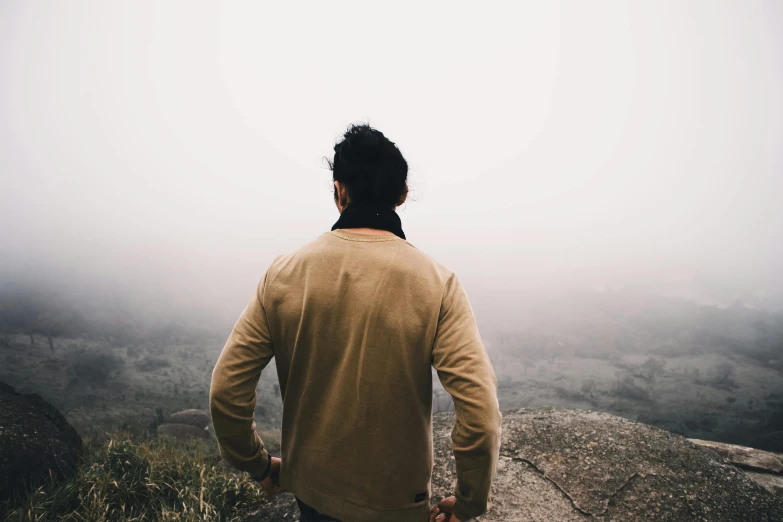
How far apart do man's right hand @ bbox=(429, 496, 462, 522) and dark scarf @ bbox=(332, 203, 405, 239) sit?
2.94 feet

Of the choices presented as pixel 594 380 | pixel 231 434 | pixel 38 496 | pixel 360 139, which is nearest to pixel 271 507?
pixel 231 434

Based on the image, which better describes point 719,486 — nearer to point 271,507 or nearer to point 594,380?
point 271,507

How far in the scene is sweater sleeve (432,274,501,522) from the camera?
3.03 feet

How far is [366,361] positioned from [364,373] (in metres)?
0.04

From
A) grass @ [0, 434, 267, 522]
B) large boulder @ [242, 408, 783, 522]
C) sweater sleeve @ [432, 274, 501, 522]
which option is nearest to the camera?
sweater sleeve @ [432, 274, 501, 522]

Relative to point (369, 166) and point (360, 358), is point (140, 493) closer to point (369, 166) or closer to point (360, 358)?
point (360, 358)

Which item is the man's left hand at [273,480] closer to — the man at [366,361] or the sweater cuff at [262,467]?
the sweater cuff at [262,467]

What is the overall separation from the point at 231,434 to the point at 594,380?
37339 mm

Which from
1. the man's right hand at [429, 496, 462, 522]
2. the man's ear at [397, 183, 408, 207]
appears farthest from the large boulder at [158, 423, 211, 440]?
the man's ear at [397, 183, 408, 207]

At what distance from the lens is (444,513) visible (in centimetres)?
119

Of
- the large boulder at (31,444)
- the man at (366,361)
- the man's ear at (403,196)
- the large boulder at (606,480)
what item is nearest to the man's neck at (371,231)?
the man at (366,361)

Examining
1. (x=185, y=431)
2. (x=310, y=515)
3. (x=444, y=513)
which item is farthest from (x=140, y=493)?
(x=185, y=431)

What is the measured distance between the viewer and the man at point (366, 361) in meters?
0.98

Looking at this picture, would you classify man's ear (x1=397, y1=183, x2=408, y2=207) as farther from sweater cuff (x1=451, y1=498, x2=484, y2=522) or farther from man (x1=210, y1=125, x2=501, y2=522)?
sweater cuff (x1=451, y1=498, x2=484, y2=522)
